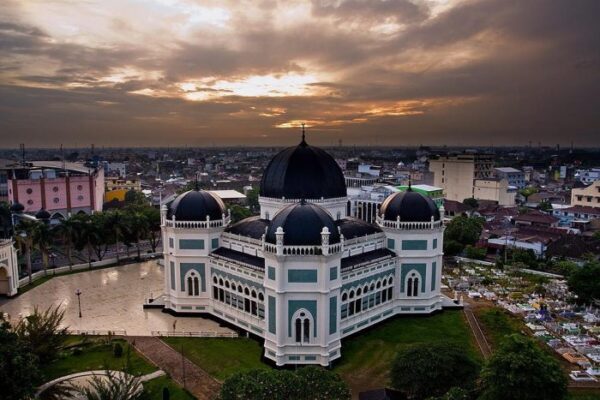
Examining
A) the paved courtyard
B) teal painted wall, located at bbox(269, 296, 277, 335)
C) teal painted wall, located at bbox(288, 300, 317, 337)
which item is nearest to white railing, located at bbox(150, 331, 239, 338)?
the paved courtyard

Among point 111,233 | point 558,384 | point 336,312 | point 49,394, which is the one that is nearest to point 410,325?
point 336,312

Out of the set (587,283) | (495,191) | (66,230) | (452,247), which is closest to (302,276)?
(587,283)

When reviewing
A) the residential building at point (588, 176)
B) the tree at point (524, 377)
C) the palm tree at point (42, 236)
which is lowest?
the tree at point (524, 377)

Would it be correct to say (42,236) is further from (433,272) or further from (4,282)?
(433,272)

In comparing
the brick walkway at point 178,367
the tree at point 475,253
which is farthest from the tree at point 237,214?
the brick walkway at point 178,367

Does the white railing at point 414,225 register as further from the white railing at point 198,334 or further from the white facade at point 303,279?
A: the white railing at point 198,334
